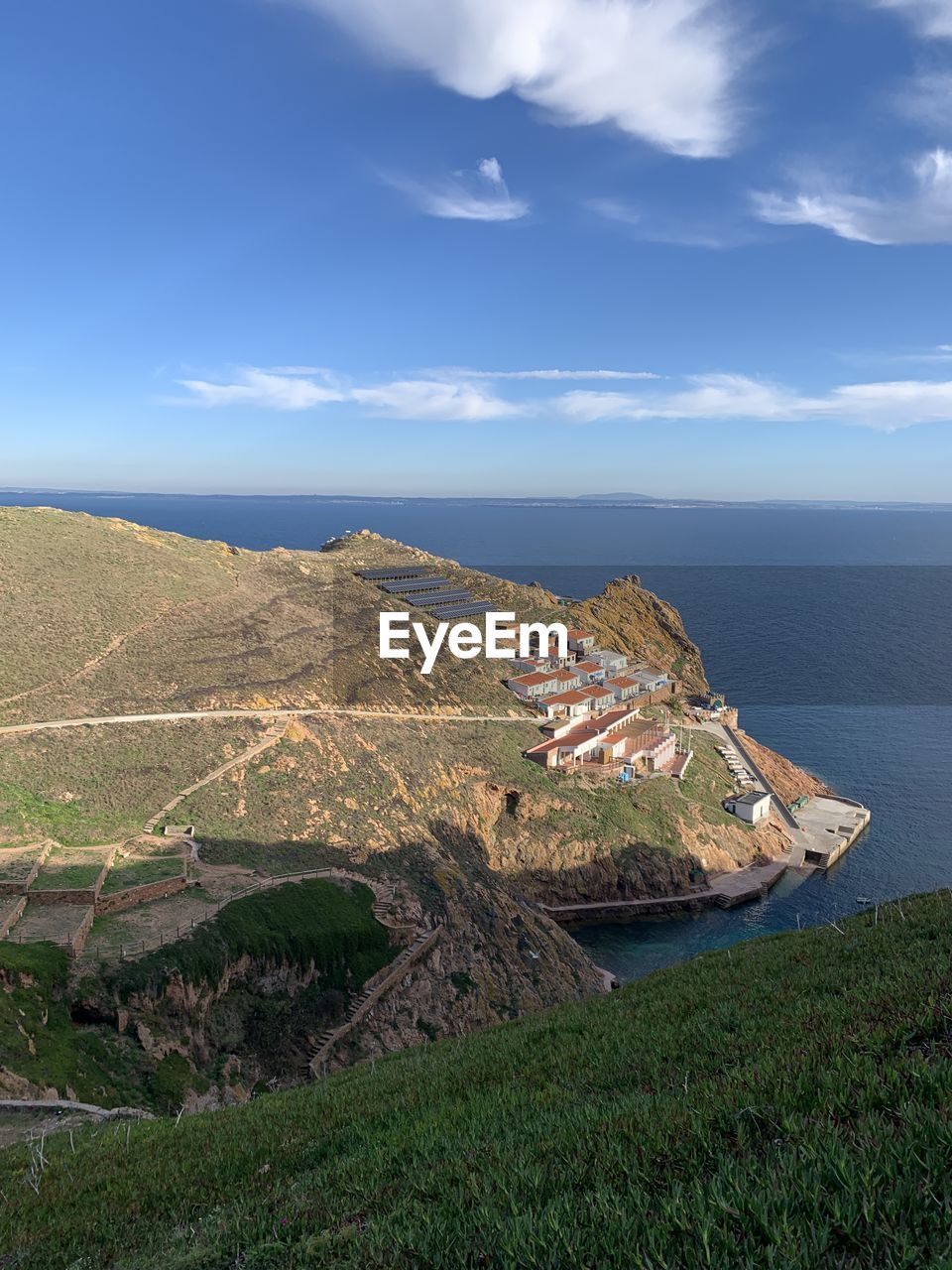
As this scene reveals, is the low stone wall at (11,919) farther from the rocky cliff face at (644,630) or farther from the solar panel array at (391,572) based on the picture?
the rocky cliff face at (644,630)

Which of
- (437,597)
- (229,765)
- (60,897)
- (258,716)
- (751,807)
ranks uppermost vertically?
(437,597)

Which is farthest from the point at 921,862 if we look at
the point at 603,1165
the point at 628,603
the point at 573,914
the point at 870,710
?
the point at 603,1165

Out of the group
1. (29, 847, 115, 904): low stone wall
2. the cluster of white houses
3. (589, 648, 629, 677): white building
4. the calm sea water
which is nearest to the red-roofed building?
the cluster of white houses

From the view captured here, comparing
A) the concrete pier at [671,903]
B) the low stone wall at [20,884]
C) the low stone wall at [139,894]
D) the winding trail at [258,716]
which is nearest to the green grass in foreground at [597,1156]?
the low stone wall at [139,894]

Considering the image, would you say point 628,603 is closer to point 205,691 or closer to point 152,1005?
point 205,691

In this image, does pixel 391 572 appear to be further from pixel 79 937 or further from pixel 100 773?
pixel 79 937

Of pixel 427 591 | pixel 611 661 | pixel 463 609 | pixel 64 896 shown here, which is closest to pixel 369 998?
pixel 64 896

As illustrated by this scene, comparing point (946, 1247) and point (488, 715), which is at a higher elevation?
point (946, 1247)
